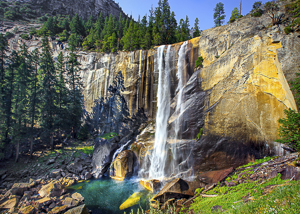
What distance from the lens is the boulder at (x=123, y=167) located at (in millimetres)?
21016

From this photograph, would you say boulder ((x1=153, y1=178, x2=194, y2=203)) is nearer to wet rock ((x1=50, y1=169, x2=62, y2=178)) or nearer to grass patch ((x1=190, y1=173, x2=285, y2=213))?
grass patch ((x1=190, y1=173, x2=285, y2=213))

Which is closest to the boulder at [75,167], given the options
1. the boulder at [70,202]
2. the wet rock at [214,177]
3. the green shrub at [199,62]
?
the boulder at [70,202]

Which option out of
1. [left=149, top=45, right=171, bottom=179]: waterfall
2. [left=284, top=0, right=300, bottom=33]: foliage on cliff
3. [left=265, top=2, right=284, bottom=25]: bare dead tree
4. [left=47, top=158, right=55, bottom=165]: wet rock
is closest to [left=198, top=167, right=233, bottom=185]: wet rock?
[left=149, top=45, right=171, bottom=179]: waterfall

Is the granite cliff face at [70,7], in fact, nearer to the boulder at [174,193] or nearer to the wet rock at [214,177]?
the boulder at [174,193]

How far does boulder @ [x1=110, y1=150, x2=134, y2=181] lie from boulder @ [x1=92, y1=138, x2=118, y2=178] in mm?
Result: 1859

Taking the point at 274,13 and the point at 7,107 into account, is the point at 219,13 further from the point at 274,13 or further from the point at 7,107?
the point at 7,107

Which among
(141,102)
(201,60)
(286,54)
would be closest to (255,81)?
(286,54)

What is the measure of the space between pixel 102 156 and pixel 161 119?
1137cm

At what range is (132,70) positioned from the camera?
3206 cm

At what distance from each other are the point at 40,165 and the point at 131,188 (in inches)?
579

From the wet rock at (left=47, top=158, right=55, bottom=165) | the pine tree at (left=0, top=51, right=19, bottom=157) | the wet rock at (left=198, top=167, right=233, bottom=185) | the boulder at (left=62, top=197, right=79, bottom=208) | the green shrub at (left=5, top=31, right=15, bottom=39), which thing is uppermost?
the green shrub at (left=5, top=31, right=15, bottom=39)

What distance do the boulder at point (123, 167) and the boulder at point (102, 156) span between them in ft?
6.10

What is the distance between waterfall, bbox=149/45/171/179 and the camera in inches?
783

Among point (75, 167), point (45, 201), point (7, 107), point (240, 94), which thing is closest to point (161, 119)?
point (240, 94)
